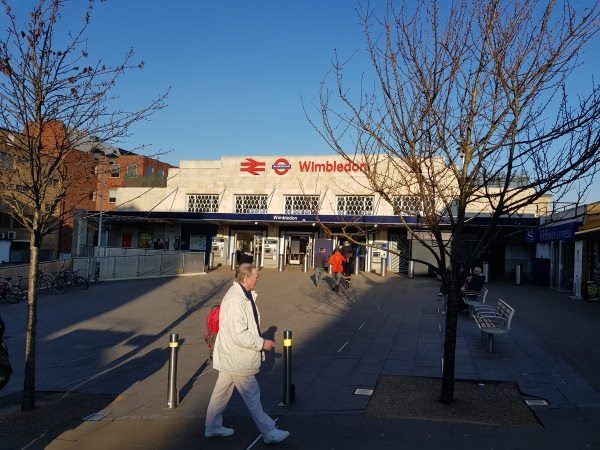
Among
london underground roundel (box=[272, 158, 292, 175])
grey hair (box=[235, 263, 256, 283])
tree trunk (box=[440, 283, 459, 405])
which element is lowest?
tree trunk (box=[440, 283, 459, 405])

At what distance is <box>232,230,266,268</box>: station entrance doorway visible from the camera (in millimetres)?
31531

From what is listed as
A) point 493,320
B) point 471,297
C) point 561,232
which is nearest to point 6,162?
point 493,320

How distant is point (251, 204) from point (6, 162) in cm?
2507

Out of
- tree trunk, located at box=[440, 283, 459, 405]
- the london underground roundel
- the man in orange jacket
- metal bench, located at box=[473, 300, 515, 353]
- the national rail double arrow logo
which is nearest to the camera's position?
tree trunk, located at box=[440, 283, 459, 405]

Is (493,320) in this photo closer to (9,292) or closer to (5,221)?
(9,292)

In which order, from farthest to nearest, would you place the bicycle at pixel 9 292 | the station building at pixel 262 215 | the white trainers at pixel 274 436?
the station building at pixel 262 215 → the bicycle at pixel 9 292 → the white trainers at pixel 274 436

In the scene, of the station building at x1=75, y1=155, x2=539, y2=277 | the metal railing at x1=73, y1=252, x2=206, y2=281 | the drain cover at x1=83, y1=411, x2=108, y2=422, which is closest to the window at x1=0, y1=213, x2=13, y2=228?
the station building at x1=75, y1=155, x2=539, y2=277

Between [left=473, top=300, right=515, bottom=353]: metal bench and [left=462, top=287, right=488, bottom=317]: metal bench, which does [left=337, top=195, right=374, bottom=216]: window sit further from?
[left=473, top=300, right=515, bottom=353]: metal bench

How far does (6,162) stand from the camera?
23.6ft

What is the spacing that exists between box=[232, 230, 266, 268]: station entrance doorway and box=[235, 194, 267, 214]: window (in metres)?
1.30

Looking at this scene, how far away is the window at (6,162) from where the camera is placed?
691 centimetres

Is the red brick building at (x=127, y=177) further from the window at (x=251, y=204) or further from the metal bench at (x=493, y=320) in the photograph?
the metal bench at (x=493, y=320)

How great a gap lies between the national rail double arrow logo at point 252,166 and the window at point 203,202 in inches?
93.7

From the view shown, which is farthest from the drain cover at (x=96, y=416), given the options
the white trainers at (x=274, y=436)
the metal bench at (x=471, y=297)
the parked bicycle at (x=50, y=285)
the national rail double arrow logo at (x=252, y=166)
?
the national rail double arrow logo at (x=252, y=166)
